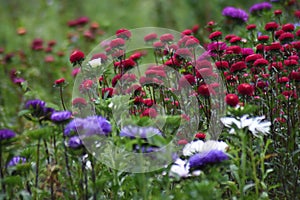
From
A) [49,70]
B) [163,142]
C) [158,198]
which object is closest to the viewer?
[163,142]

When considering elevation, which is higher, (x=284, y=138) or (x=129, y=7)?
(x=129, y=7)

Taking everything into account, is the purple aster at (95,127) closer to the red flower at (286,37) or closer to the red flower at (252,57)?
the red flower at (252,57)

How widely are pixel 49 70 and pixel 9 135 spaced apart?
12.2 feet

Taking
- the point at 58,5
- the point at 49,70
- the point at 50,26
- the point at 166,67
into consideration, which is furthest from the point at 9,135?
the point at 58,5

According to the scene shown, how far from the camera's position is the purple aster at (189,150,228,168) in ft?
6.10

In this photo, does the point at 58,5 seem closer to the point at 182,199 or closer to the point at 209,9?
the point at 209,9

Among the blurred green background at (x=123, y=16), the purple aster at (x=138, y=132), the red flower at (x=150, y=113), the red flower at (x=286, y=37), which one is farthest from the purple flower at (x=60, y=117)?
the blurred green background at (x=123, y=16)

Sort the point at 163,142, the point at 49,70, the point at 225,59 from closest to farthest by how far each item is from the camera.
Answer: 1. the point at 163,142
2. the point at 225,59
3. the point at 49,70

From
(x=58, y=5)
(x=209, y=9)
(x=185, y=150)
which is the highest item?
(x=58, y=5)

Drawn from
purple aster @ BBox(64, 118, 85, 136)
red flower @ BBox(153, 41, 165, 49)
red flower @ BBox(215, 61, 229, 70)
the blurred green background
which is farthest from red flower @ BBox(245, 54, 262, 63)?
the blurred green background

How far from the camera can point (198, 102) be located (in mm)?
2648

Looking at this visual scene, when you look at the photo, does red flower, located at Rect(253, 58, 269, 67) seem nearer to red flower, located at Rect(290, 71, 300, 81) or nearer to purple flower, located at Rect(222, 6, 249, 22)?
red flower, located at Rect(290, 71, 300, 81)

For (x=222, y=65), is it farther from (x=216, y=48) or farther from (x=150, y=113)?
(x=150, y=113)

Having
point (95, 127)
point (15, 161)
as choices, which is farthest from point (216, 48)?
point (15, 161)
